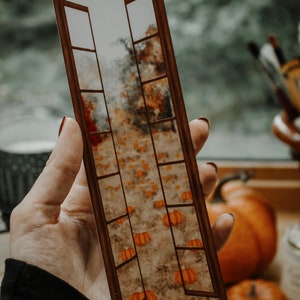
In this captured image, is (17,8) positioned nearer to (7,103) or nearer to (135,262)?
(7,103)

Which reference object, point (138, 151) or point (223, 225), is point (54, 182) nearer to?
point (138, 151)

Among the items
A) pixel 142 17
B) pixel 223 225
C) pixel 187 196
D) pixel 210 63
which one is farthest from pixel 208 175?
pixel 210 63

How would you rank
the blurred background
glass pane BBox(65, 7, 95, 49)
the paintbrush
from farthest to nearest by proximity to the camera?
1. the blurred background
2. the paintbrush
3. glass pane BBox(65, 7, 95, 49)

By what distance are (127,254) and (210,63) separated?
1042 millimetres

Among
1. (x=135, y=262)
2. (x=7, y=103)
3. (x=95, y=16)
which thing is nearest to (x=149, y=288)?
(x=135, y=262)

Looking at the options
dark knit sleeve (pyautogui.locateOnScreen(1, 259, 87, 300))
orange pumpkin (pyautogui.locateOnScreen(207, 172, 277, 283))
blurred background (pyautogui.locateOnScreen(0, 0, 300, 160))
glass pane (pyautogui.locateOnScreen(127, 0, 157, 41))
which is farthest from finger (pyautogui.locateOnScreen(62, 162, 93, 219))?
blurred background (pyautogui.locateOnScreen(0, 0, 300, 160))

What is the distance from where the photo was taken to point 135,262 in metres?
0.41

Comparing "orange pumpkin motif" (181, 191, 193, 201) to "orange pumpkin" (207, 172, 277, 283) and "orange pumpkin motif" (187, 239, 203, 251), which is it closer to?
"orange pumpkin motif" (187, 239, 203, 251)

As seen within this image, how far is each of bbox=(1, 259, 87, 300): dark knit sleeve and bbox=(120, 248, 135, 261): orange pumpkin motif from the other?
0.10 m

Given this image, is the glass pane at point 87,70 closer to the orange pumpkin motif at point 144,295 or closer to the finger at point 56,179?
the finger at point 56,179

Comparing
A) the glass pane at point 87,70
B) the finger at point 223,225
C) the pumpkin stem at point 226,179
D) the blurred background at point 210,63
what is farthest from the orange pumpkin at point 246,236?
the glass pane at point 87,70

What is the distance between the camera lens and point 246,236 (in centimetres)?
92

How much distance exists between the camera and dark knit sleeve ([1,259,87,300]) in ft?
1.41

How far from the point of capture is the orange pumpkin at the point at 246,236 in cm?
89
